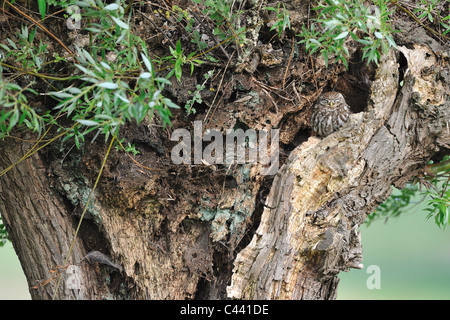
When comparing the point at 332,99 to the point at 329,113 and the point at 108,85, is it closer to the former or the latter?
the point at 329,113

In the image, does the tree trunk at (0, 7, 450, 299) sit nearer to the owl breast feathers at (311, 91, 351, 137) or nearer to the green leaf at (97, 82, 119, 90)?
the owl breast feathers at (311, 91, 351, 137)

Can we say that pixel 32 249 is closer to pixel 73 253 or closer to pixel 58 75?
pixel 73 253

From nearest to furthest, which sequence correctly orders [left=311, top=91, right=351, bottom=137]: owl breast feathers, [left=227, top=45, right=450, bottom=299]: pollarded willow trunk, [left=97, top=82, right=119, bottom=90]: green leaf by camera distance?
[left=97, top=82, right=119, bottom=90]: green leaf < [left=227, top=45, right=450, bottom=299]: pollarded willow trunk < [left=311, top=91, right=351, bottom=137]: owl breast feathers

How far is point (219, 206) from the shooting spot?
2.12 metres

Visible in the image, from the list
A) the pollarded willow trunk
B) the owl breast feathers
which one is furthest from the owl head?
the pollarded willow trunk

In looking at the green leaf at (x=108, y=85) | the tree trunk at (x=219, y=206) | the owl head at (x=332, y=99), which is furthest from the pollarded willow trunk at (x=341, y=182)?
the green leaf at (x=108, y=85)

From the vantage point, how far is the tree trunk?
2002 mm

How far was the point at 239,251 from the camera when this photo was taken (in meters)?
2.16

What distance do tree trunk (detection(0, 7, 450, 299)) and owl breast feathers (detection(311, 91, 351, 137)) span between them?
0.07 metres

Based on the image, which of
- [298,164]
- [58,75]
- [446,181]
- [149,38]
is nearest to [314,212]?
[298,164]

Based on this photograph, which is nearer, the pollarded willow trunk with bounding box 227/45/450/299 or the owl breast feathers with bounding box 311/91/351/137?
the pollarded willow trunk with bounding box 227/45/450/299

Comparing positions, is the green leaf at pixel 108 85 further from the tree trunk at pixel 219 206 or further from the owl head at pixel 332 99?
the owl head at pixel 332 99

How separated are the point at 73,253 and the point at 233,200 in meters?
0.76

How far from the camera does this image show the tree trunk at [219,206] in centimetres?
200
